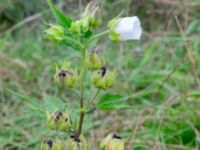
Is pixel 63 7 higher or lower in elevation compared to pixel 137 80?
higher

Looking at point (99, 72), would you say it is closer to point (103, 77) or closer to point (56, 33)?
point (103, 77)

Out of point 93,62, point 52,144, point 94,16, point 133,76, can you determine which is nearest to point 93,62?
point 93,62

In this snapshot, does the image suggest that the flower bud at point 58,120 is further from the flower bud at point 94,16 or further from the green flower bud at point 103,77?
the flower bud at point 94,16

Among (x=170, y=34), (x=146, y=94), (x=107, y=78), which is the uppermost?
(x=170, y=34)

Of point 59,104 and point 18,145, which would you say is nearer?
point 59,104

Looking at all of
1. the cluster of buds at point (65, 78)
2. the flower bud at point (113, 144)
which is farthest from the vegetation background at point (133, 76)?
the flower bud at point (113, 144)

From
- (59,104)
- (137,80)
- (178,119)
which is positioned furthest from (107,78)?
(137,80)

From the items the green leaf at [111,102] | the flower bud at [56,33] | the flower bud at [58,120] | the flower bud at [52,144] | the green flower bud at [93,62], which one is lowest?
the flower bud at [52,144]

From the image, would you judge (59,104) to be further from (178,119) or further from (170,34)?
(170,34)
